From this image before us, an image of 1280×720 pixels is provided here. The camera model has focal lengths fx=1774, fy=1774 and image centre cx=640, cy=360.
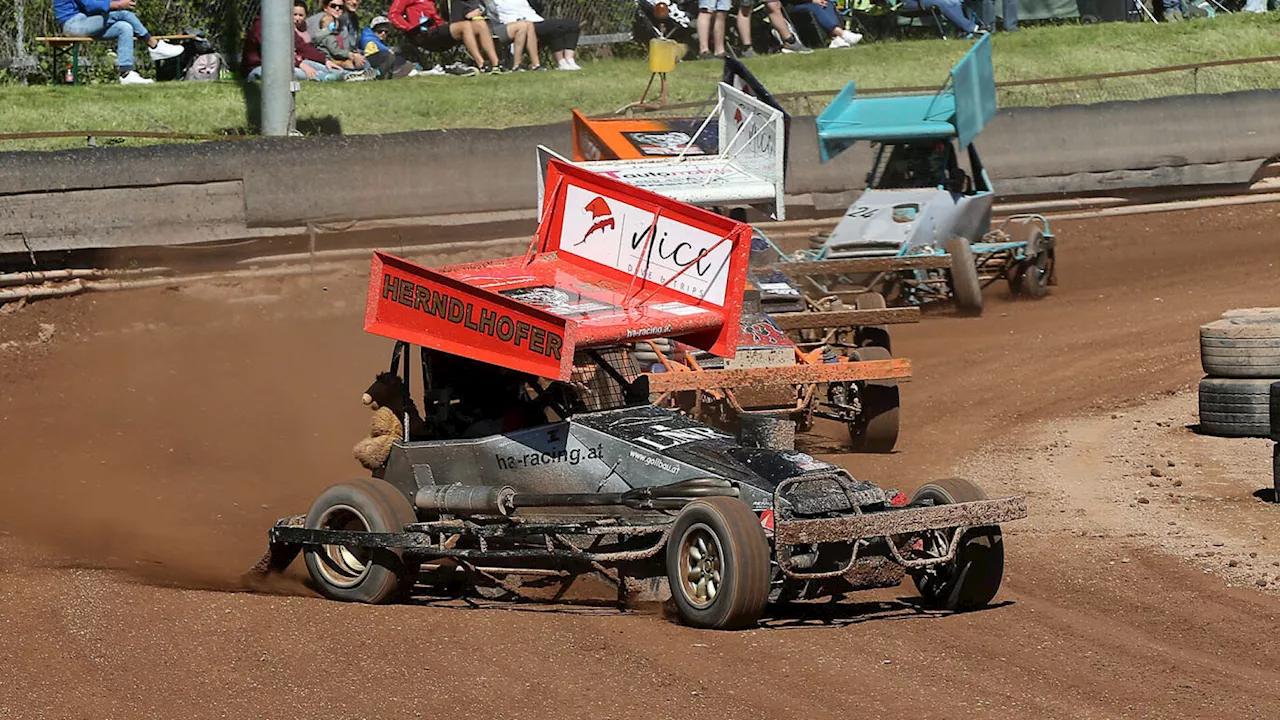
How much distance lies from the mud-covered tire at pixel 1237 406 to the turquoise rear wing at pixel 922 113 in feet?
17.0

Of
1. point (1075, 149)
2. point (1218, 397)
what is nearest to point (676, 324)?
point (1218, 397)

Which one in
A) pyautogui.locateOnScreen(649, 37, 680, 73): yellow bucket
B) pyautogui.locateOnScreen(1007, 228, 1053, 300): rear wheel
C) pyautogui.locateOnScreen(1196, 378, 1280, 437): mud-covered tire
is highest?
pyautogui.locateOnScreen(649, 37, 680, 73): yellow bucket

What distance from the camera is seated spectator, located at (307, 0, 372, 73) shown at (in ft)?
59.8

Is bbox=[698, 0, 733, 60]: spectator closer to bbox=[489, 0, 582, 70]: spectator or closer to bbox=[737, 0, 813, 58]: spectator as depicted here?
bbox=[737, 0, 813, 58]: spectator

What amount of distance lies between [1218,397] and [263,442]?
6450 mm

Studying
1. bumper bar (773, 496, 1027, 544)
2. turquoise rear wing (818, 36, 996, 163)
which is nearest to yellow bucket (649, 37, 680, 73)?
turquoise rear wing (818, 36, 996, 163)

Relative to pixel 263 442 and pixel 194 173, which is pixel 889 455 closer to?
pixel 263 442

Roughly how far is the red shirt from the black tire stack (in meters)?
9.59

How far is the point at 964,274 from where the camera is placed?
51.2 feet

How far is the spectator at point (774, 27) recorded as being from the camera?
65.9 feet

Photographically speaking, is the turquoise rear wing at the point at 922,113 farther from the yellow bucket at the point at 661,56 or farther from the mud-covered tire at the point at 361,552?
the mud-covered tire at the point at 361,552

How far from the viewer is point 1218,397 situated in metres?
11.6

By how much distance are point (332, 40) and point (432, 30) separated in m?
1.05

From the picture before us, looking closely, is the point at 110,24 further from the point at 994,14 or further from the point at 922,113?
the point at 994,14
